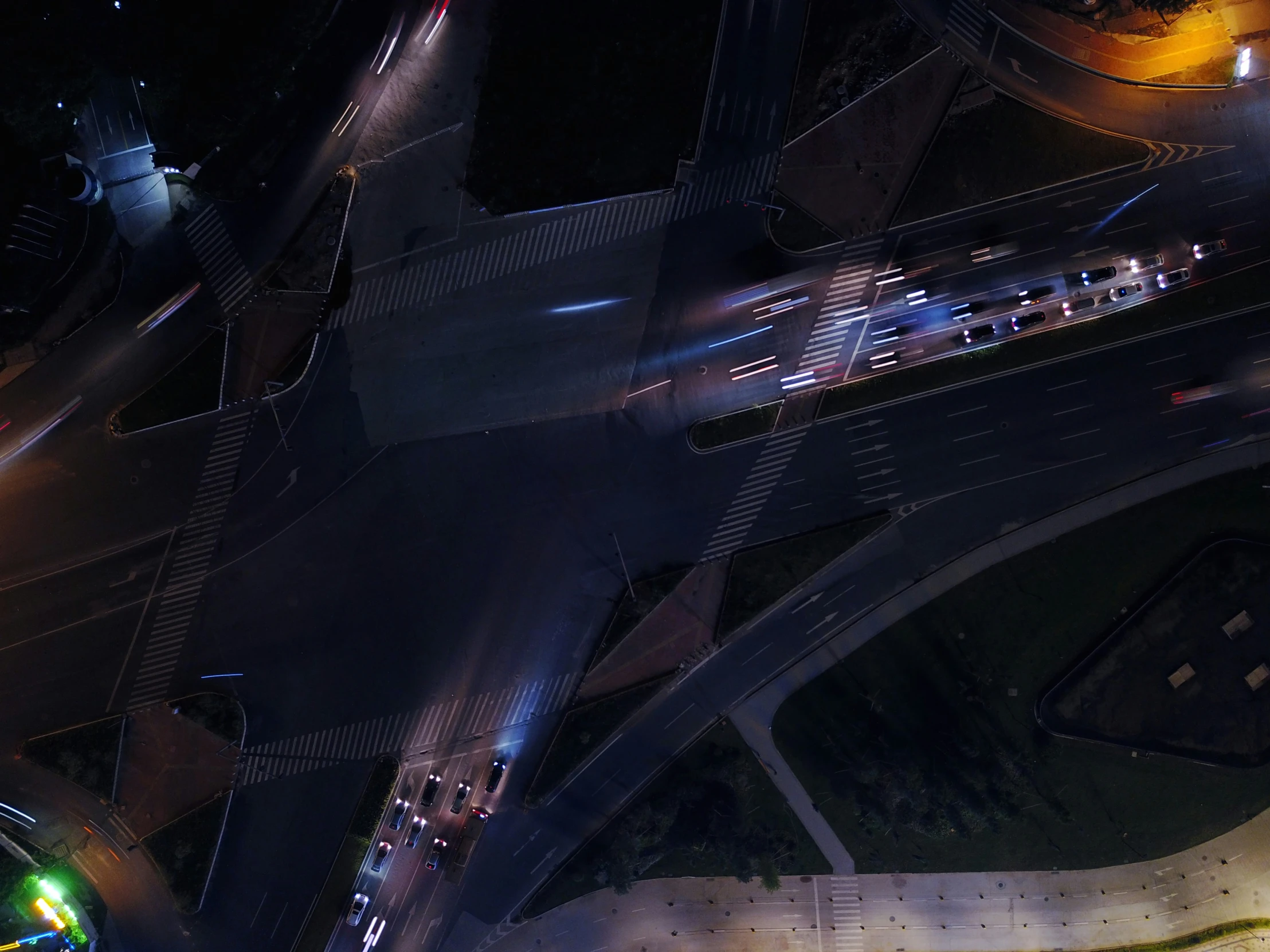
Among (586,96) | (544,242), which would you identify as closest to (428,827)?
(544,242)

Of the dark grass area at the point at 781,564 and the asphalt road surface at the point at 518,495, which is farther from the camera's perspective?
the dark grass area at the point at 781,564

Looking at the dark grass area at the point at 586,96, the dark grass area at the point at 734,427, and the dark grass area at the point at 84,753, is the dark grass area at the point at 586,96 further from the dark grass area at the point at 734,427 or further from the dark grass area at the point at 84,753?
the dark grass area at the point at 84,753

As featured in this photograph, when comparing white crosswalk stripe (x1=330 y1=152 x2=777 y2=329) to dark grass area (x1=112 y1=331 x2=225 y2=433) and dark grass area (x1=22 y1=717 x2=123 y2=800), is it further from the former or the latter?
dark grass area (x1=22 y1=717 x2=123 y2=800)

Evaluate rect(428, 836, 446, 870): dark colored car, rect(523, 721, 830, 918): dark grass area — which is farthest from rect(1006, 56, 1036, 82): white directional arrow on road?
rect(428, 836, 446, 870): dark colored car

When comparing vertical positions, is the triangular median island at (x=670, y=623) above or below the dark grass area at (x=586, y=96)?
below

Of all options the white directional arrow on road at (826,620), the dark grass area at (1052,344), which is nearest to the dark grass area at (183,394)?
the dark grass area at (1052,344)

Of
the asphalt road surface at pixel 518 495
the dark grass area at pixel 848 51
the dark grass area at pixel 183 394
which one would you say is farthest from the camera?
the asphalt road surface at pixel 518 495
